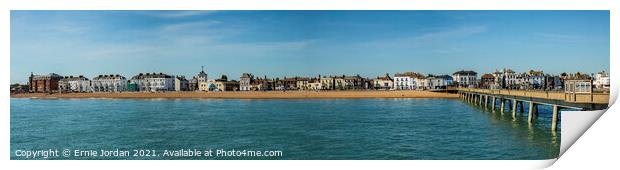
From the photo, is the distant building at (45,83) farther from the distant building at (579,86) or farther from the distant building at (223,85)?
the distant building at (579,86)

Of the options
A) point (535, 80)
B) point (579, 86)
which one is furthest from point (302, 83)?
point (579, 86)

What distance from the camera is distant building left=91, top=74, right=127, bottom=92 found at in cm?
5144

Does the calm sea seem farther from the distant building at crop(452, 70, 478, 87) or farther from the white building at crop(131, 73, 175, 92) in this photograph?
the distant building at crop(452, 70, 478, 87)

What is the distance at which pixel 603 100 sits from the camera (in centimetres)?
1127

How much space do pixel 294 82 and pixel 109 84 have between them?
1913 cm

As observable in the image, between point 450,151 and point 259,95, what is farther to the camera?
point 259,95

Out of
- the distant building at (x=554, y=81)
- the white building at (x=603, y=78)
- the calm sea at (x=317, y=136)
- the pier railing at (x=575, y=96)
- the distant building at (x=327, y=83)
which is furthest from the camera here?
the distant building at (x=327, y=83)

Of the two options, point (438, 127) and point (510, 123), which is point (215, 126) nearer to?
point (438, 127)

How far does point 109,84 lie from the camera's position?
51844 millimetres

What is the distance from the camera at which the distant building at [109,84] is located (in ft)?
Result: 169

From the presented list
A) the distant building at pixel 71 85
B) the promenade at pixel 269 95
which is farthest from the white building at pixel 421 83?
the distant building at pixel 71 85

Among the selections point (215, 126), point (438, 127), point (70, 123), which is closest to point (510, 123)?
point (438, 127)
